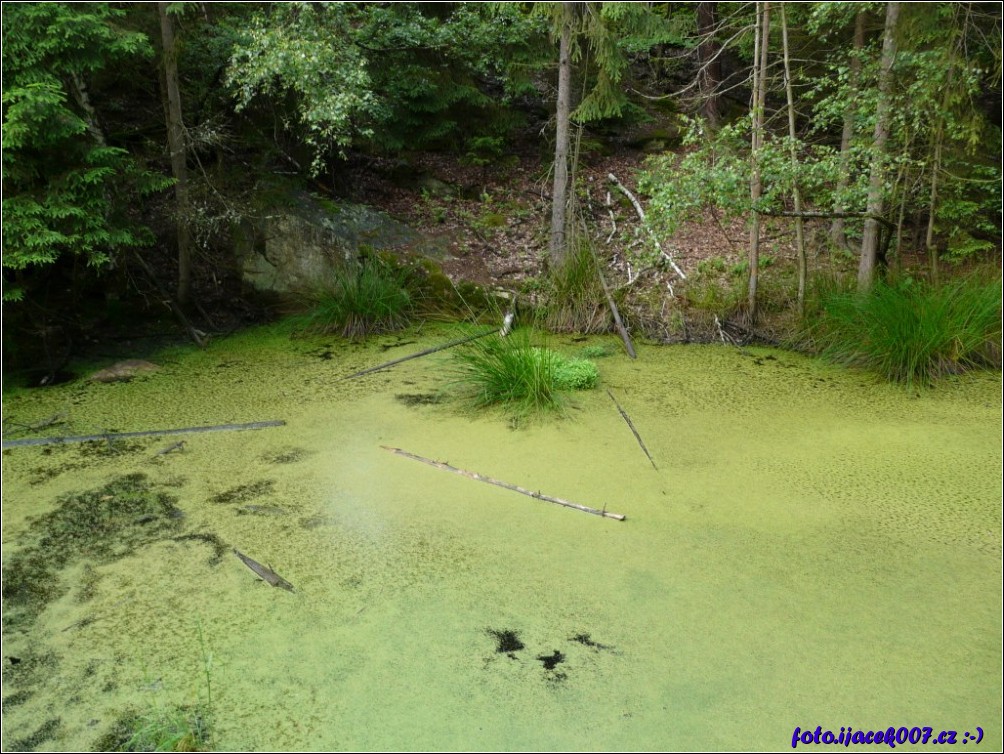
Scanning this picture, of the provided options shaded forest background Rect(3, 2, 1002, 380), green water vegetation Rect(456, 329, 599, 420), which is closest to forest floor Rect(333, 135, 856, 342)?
shaded forest background Rect(3, 2, 1002, 380)

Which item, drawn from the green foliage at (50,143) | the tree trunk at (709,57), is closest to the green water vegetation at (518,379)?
the green foliage at (50,143)

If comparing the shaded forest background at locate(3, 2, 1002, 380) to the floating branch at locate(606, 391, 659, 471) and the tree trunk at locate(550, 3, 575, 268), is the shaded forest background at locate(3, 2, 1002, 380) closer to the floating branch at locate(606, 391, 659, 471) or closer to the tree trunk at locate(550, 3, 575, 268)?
the tree trunk at locate(550, 3, 575, 268)

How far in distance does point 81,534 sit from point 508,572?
175 cm

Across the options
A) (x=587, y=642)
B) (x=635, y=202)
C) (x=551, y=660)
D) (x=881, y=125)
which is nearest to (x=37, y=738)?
(x=551, y=660)

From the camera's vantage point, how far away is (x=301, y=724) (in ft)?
6.09

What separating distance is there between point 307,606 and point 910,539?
2.28 meters

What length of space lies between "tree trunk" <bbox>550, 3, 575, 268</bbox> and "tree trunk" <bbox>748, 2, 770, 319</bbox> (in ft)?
4.79

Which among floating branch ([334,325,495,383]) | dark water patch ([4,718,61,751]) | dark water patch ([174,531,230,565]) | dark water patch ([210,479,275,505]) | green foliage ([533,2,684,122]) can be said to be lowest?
dark water patch ([4,718,61,751])

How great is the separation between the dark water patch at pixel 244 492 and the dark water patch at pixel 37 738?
1.23m

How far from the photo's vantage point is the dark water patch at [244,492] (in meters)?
3.07

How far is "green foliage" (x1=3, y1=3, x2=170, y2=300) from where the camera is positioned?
12.1ft

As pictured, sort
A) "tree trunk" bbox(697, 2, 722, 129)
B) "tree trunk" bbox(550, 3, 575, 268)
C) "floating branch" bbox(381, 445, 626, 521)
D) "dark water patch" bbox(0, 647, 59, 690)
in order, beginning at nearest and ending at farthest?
1. "dark water patch" bbox(0, 647, 59, 690)
2. "floating branch" bbox(381, 445, 626, 521)
3. "tree trunk" bbox(550, 3, 575, 268)
4. "tree trunk" bbox(697, 2, 722, 129)

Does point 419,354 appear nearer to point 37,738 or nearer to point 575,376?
point 575,376

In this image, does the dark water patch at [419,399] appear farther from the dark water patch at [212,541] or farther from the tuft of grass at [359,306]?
the dark water patch at [212,541]
